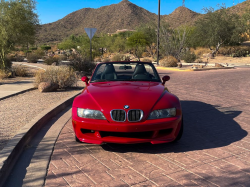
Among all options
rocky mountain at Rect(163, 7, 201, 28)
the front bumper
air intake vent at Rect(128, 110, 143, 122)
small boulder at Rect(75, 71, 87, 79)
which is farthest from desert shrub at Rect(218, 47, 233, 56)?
rocky mountain at Rect(163, 7, 201, 28)

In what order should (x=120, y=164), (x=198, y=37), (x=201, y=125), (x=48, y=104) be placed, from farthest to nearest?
(x=198, y=37) → (x=48, y=104) → (x=201, y=125) → (x=120, y=164)

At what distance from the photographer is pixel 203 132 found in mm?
5574

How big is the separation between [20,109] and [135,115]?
171 inches

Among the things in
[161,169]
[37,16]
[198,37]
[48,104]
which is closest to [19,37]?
[37,16]

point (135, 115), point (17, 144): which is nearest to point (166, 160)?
point (135, 115)

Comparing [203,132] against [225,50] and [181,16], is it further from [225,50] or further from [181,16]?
[181,16]

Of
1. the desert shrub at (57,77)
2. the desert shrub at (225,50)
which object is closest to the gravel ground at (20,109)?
the desert shrub at (57,77)

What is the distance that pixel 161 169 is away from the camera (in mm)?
3871

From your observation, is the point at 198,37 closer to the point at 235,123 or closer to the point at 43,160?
the point at 235,123

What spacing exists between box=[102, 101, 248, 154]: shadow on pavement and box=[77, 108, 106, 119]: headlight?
27.5 inches

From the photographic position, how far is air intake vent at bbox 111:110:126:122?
4230 millimetres

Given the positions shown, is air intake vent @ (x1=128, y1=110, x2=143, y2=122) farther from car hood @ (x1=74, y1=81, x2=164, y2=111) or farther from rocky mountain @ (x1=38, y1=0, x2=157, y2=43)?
rocky mountain @ (x1=38, y1=0, x2=157, y2=43)

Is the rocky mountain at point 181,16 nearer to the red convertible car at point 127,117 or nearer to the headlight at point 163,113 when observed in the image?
the red convertible car at point 127,117

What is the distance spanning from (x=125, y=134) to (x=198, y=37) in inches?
1527
